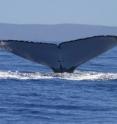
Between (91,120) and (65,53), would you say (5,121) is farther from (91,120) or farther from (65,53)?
(65,53)

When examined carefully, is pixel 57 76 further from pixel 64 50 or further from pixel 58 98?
pixel 58 98

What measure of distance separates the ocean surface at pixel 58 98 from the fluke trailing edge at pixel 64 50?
0.38 meters

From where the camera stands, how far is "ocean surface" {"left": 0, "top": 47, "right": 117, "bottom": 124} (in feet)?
53.0

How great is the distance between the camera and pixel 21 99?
725 inches

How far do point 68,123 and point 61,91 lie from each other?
433 centimetres

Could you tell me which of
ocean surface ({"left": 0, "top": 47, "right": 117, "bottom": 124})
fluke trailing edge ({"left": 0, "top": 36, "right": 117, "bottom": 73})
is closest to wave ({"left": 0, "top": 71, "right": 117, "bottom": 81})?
ocean surface ({"left": 0, "top": 47, "right": 117, "bottom": 124})

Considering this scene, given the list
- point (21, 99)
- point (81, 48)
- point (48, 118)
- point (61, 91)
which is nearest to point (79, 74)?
point (81, 48)

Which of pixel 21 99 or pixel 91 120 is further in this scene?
pixel 21 99

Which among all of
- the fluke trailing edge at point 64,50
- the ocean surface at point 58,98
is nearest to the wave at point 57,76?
the ocean surface at point 58,98

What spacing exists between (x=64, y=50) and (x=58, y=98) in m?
4.00

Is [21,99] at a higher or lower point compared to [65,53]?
lower

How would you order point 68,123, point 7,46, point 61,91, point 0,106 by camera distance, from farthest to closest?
point 7,46 → point 61,91 → point 0,106 → point 68,123

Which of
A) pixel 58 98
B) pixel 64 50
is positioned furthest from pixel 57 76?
pixel 58 98

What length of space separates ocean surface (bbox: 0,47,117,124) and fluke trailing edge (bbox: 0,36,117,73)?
38 centimetres
